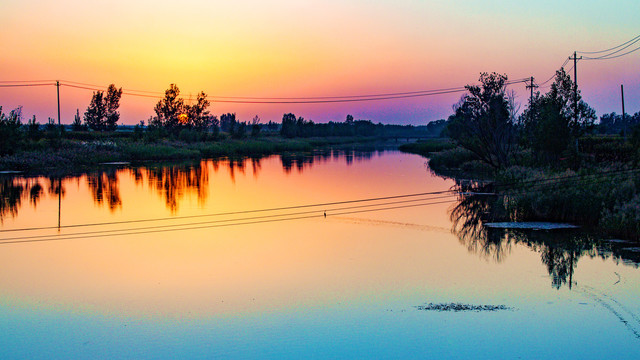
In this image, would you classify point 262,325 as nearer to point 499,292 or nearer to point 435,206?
point 499,292

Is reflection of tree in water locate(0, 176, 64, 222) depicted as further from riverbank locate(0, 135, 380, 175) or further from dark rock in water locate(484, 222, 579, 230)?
dark rock in water locate(484, 222, 579, 230)

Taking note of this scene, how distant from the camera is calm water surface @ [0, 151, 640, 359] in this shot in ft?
27.7

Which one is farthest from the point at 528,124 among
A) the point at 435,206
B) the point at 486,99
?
the point at 435,206

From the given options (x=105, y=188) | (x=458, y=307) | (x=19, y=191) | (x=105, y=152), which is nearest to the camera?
(x=458, y=307)

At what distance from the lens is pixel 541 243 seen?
14867mm

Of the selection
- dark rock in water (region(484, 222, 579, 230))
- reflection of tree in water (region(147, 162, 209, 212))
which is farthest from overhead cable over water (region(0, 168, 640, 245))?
reflection of tree in water (region(147, 162, 209, 212))

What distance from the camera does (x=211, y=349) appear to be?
8.24 m

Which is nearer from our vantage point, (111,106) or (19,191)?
(19,191)

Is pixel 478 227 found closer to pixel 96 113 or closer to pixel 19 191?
pixel 19 191

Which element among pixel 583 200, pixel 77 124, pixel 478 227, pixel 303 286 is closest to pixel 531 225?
pixel 478 227

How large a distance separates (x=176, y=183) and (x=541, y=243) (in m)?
21.6

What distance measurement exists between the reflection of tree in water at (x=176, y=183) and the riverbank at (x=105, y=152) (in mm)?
7988

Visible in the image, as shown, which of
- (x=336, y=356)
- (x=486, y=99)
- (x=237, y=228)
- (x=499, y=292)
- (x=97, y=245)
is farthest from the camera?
(x=486, y=99)

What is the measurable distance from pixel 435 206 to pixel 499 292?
1170 cm
